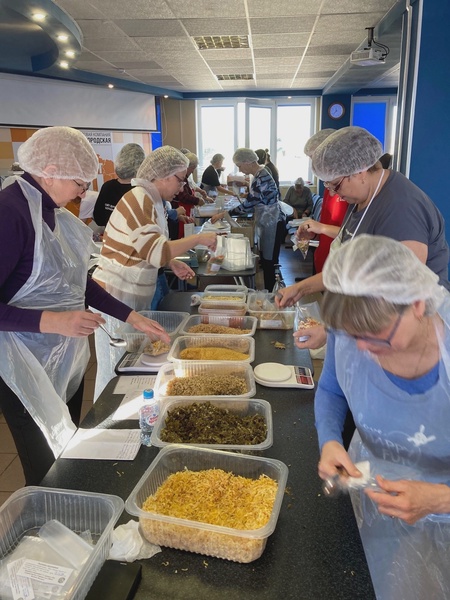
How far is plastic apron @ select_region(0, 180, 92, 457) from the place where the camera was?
156 cm

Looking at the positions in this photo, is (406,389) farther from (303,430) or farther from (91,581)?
(91,581)

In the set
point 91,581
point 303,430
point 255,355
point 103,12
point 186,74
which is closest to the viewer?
point 91,581

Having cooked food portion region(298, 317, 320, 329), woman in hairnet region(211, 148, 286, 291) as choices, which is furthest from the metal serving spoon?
woman in hairnet region(211, 148, 286, 291)

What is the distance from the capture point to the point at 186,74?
23.2ft

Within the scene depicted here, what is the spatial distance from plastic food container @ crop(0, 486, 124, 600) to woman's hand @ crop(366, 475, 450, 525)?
1.72 feet

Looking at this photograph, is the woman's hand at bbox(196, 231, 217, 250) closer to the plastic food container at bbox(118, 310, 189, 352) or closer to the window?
the plastic food container at bbox(118, 310, 189, 352)

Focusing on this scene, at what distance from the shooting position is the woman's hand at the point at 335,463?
0.98 metres

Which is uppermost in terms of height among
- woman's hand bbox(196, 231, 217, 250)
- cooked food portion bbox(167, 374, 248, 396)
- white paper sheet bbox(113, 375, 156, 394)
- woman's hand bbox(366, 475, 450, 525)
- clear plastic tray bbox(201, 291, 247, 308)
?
woman's hand bbox(196, 231, 217, 250)

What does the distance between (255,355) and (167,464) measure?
827 mm

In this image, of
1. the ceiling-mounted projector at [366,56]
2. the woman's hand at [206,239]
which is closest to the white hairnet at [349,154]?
the woman's hand at [206,239]

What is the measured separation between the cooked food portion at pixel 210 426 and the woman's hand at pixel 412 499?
1.45 ft

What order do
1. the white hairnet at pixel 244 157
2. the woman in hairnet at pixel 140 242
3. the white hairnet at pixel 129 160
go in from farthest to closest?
the white hairnet at pixel 244 157
the white hairnet at pixel 129 160
the woman in hairnet at pixel 140 242

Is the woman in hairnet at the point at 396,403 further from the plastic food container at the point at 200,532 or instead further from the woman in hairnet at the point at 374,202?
the woman in hairnet at the point at 374,202

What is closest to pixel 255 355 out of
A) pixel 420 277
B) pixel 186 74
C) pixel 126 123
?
pixel 420 277
